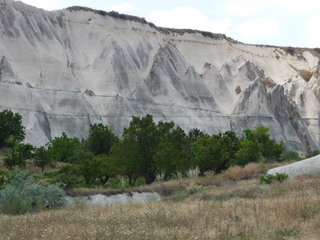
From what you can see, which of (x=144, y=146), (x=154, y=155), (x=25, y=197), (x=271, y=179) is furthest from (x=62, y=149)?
(x=271, y=179)

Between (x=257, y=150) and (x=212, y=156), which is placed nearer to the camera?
(x=212, y=156)

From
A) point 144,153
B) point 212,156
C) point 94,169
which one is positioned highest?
point 144,153

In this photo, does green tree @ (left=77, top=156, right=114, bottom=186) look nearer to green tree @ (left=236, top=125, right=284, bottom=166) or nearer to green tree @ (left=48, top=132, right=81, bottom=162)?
green tree @ (left=236, top=125, right=284, bottom=166)

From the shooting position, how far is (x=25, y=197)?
555 inches

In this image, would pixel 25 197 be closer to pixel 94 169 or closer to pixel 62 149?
pixel 94 169

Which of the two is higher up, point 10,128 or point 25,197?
point 10,128

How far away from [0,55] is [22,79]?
12.3ft

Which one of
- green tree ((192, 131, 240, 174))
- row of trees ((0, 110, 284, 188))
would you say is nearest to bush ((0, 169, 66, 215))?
row of trees ((0, 110, 284, 188))

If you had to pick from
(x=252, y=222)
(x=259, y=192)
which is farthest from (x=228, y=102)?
(x=252, y=222)

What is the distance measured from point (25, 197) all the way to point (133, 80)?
40842 mm

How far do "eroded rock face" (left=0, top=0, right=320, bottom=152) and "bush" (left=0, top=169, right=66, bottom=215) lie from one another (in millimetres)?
24347

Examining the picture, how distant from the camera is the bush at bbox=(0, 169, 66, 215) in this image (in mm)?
12820

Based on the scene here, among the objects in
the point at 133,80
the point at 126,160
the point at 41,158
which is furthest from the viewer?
the point at 133,80

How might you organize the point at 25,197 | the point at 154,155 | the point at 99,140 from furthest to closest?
1. the point at 99,140
2. the point at 154,155
3. the point at 25,197
